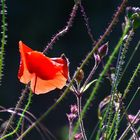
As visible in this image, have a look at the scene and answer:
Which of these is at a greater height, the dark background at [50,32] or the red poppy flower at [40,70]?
the red poppy flower at [40,70]

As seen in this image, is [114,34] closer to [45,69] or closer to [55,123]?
[55,123]

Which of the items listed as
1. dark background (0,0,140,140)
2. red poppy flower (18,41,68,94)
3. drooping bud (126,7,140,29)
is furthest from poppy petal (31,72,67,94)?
dark background (0,0,140,140)

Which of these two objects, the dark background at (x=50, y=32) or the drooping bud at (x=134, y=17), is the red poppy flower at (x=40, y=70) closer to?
the drooping bud at (x=134, y=17)

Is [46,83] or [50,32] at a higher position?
[46,83]

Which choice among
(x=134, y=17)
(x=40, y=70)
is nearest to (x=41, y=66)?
(x=40, y=70)

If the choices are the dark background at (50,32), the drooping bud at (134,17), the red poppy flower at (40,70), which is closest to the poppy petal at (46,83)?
the red poppy flower at (40,70)

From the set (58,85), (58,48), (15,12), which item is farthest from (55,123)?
(58,85)

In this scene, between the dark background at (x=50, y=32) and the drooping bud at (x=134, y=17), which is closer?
the drooping bud at (x=134, y=17)

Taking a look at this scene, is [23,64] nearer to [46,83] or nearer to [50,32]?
[46,83]

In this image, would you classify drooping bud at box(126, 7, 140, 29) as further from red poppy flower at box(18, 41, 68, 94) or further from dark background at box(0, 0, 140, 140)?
dark background at box(0, 0, 140, 140)
